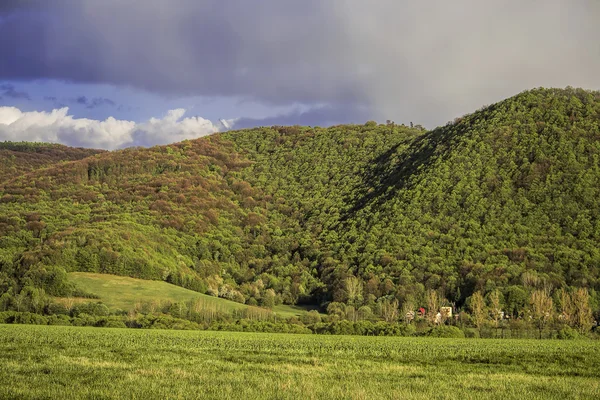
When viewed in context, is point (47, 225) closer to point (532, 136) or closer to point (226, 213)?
point (226, 213)

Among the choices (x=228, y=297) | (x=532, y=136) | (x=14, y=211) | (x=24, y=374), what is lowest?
(x=228, y=297)

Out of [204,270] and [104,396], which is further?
[204,270]

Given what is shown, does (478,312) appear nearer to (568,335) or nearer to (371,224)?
(568,335)

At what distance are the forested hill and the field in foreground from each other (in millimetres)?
75043

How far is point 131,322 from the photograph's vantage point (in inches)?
3292

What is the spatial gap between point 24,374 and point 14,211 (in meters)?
149

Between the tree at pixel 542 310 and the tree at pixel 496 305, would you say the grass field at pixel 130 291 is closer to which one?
the tree at pixel 496 305

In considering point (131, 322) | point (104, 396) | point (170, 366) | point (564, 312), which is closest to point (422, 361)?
point (170, 366)

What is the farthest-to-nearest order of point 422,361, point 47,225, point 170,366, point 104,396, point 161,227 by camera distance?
point 161,227, point 47,225, point 422,361, point 170,366, point 104,396

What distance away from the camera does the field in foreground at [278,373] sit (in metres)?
21.0

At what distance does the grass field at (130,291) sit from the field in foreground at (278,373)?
70.1 meters

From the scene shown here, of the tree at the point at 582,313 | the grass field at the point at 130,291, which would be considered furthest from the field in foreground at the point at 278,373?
the grass field at the point at 130,291

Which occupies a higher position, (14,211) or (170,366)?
(14,211)

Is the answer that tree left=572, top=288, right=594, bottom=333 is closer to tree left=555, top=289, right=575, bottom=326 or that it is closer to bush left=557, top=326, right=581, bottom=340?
tree left=555, top=289, right=575, bottom=326
